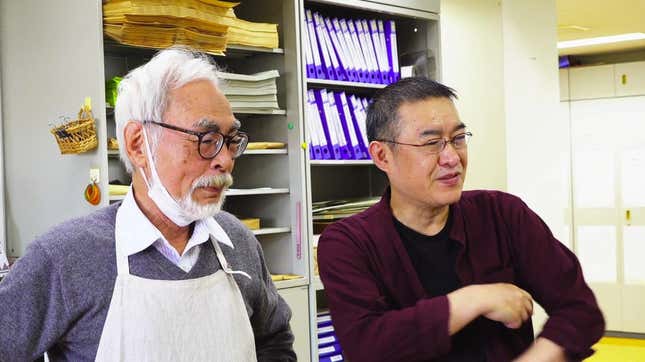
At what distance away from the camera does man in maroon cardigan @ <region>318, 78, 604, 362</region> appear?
4.99 feet

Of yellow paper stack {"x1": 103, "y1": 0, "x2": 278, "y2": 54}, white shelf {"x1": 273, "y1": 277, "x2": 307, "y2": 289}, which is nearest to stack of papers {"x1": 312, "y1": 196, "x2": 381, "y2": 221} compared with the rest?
white shelf {"x1": 273, "y1": 277, "x2": 307, "y2": 289}

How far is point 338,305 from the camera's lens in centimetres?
160

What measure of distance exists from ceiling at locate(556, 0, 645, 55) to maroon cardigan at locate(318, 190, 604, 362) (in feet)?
14.1

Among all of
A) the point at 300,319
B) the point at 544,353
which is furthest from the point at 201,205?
the point at 300,319

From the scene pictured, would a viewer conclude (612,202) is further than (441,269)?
Yes

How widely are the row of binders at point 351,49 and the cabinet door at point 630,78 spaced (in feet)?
14.6

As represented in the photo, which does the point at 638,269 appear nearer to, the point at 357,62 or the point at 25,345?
the point at 357,62

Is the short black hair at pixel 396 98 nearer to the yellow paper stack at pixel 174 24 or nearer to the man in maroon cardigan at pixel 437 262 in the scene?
the man in maroon cardigan at pixel 437 262

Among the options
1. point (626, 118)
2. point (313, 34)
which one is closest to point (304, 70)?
point (313, 34)

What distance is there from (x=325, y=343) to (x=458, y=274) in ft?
6.52

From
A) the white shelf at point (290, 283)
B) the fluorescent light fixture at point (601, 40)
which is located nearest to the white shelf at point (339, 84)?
the white shelf at point (290, 283)

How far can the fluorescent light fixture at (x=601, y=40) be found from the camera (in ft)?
23.4

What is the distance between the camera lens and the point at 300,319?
3.37m

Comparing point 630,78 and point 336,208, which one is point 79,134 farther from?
point 630,78
